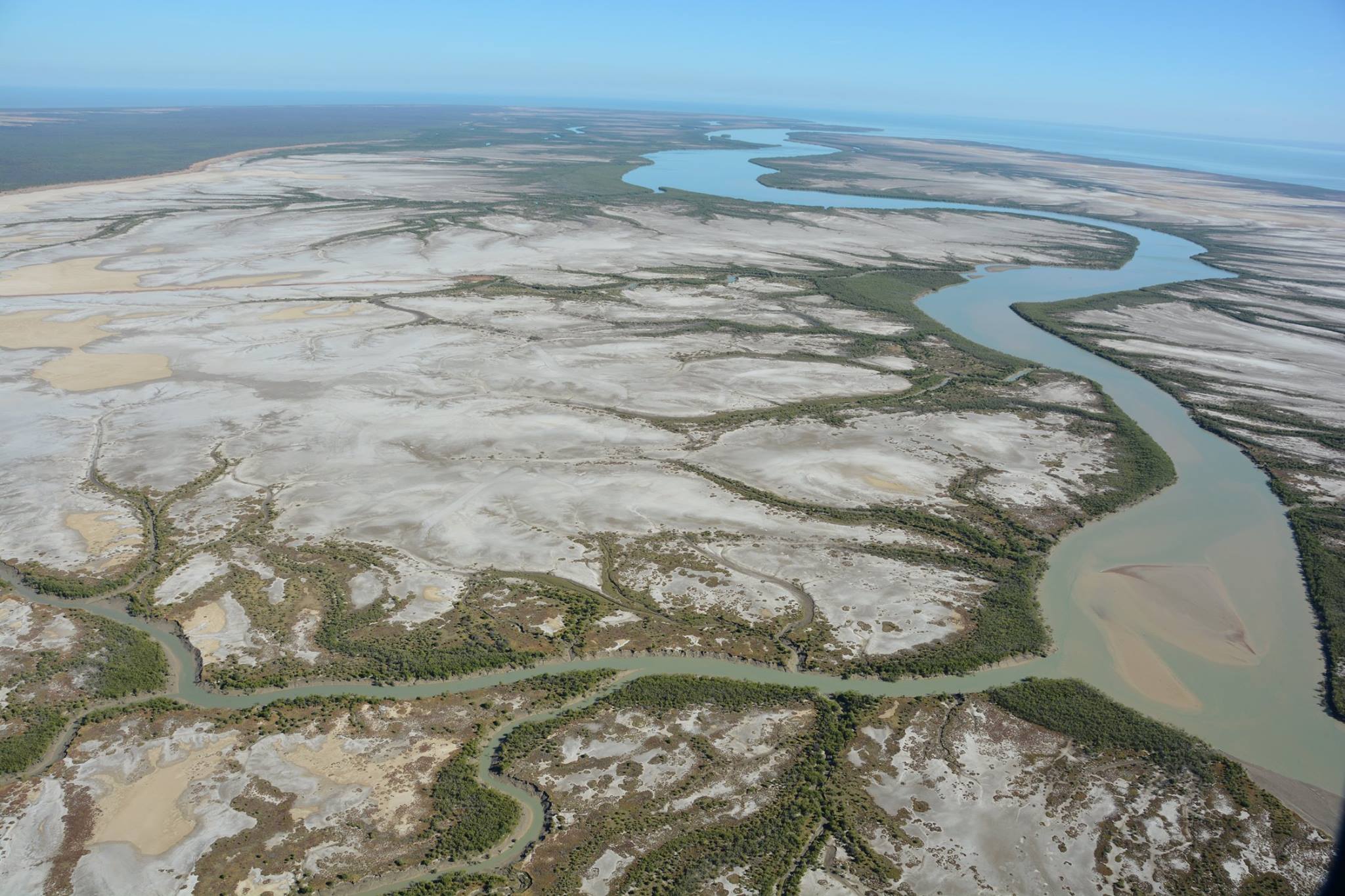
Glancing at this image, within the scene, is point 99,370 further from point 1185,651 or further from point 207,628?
point 1185,651

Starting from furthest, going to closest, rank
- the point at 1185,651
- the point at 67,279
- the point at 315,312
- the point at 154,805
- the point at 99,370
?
the point at 67,279 → the point at 315,312 → the point at 99,370 → the point at 1185,651 → the point at 154,805

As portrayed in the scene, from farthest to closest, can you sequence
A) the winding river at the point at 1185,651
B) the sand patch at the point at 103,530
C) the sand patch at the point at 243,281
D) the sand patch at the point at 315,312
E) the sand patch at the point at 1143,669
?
the sand patch at the point at 243,281 → the sand patch at the point at 315,312 → the sand patch at the point at 103,530 → the sand patch at the point at 1143,669 → the winding river at the point at 1185,651

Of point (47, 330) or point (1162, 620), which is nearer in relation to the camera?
point (1162, 620)

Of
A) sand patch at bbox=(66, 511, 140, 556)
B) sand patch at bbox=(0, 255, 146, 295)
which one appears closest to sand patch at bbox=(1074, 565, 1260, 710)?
sand patch at bbox=(66, 511, 140, 556)

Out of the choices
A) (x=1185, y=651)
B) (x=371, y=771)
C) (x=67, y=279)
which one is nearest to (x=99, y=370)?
(x=67, y=279)

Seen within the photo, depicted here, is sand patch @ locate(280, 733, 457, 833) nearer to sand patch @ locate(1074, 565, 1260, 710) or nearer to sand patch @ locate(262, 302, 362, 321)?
sand patch @ locate(1074, 565, 1260, 710)

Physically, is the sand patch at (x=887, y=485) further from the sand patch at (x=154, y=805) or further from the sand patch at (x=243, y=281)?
the sand patch at (x=243, y=281)

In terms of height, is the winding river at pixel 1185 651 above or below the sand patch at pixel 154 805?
above

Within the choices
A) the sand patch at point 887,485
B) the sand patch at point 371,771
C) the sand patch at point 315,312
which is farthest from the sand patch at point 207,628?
the sand patch at point 315,312
